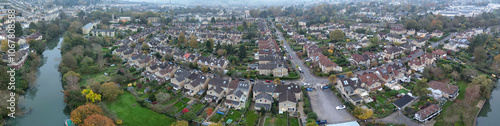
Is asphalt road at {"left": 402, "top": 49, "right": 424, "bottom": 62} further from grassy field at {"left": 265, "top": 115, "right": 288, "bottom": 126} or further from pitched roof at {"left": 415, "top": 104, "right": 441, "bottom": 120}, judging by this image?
grassy field at {"left": 265, "top": 115, "right": 288, "bottom": 126}

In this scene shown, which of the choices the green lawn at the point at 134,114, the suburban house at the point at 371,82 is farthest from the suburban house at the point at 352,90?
the green lawn at the point at 134,114

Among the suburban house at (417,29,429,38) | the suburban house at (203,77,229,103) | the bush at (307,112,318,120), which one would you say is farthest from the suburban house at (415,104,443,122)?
the suburban house at (417,29,429,38)

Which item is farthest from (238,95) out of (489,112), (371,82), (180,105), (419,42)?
(419,42)

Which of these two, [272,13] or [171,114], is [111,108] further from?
[272,13]

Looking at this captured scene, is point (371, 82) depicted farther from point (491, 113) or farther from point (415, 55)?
point (415, 55)

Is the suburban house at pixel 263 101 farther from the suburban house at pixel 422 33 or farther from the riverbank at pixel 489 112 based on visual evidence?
the suburban house at pixel 422 33

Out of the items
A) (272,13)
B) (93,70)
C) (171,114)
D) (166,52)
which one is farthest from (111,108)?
Result: (272,13)
